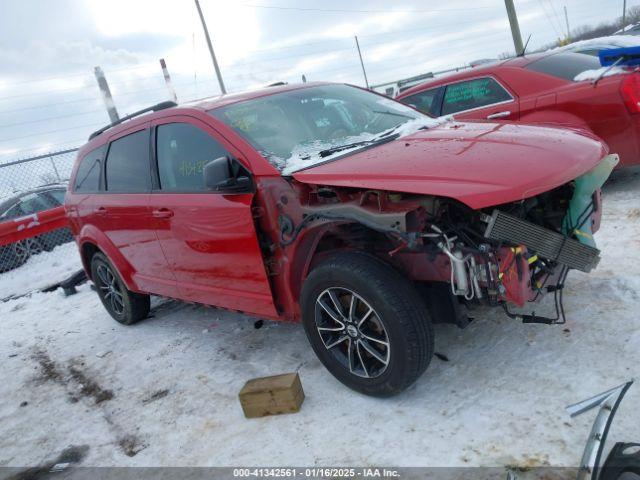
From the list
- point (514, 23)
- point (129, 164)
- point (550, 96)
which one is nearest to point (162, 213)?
point (129, 164)

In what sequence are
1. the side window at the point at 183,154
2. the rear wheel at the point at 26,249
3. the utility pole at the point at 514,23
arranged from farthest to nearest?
the utility pole at the point at 514,23, the rear wheel at the point at 26,249, the side window at the point at 183,154

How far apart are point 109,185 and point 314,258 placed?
8.17ft

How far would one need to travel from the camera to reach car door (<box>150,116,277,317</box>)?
3273 mm

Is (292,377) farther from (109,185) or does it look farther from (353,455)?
(109,185)

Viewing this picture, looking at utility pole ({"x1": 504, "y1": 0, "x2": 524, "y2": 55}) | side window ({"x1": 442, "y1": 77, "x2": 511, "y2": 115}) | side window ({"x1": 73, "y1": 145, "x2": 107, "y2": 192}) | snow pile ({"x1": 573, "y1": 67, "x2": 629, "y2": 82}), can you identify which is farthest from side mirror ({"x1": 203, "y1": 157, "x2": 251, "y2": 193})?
utility pole ({"x1": 504, "y1": 0, "x2": 524, "y2": 55})

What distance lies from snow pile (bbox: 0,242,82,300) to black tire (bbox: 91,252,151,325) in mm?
2849

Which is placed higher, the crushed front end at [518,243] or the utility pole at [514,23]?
the utility pole at [514,23]

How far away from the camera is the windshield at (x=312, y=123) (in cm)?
319

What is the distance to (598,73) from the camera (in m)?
5.11

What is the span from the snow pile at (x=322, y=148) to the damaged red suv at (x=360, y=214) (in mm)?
15

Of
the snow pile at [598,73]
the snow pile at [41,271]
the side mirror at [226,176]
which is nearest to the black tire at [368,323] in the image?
the side mirror at [226,176]

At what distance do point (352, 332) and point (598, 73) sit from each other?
4.03m

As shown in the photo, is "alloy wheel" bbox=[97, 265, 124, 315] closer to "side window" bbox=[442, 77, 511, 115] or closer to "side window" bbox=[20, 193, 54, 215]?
"side window" bbox=[442, 77, 511, 115]

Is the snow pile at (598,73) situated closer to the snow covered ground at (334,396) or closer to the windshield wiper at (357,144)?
the snow covered ground at (334,396)
